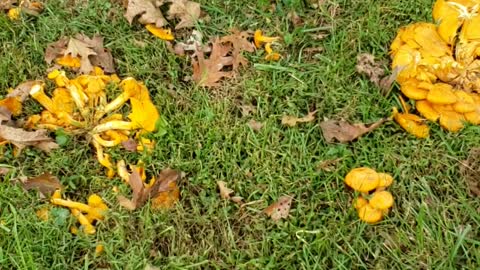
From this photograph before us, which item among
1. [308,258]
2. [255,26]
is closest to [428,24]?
[255,26]

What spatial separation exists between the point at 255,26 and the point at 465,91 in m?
1.45

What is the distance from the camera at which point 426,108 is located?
3.77 m

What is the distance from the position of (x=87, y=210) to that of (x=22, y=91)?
1.00m

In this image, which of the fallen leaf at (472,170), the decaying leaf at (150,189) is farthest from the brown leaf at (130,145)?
the fallen leaf at (472,170)

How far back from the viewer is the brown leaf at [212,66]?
13.5 ft

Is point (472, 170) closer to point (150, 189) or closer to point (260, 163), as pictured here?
point (260, 163)

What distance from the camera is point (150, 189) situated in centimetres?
354

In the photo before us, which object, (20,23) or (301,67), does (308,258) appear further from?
(20,23)

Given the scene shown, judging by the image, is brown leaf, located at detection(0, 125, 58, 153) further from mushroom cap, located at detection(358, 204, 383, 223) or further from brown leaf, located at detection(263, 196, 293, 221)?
mushroom cap, located at detection(358, 204, 383, 223)

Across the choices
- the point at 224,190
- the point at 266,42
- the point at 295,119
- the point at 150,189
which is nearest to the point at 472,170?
the point at 295,119

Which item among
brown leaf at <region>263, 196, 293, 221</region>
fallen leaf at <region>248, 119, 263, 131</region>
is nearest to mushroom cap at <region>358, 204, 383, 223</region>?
brown leaf at <region>263, 196, 293, 221</region>

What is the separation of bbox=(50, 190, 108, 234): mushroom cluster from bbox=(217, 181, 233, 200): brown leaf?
64 centimetres

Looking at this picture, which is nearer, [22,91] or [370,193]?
[370,193]

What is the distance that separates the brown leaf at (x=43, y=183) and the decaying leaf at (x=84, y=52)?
0.80 metres
